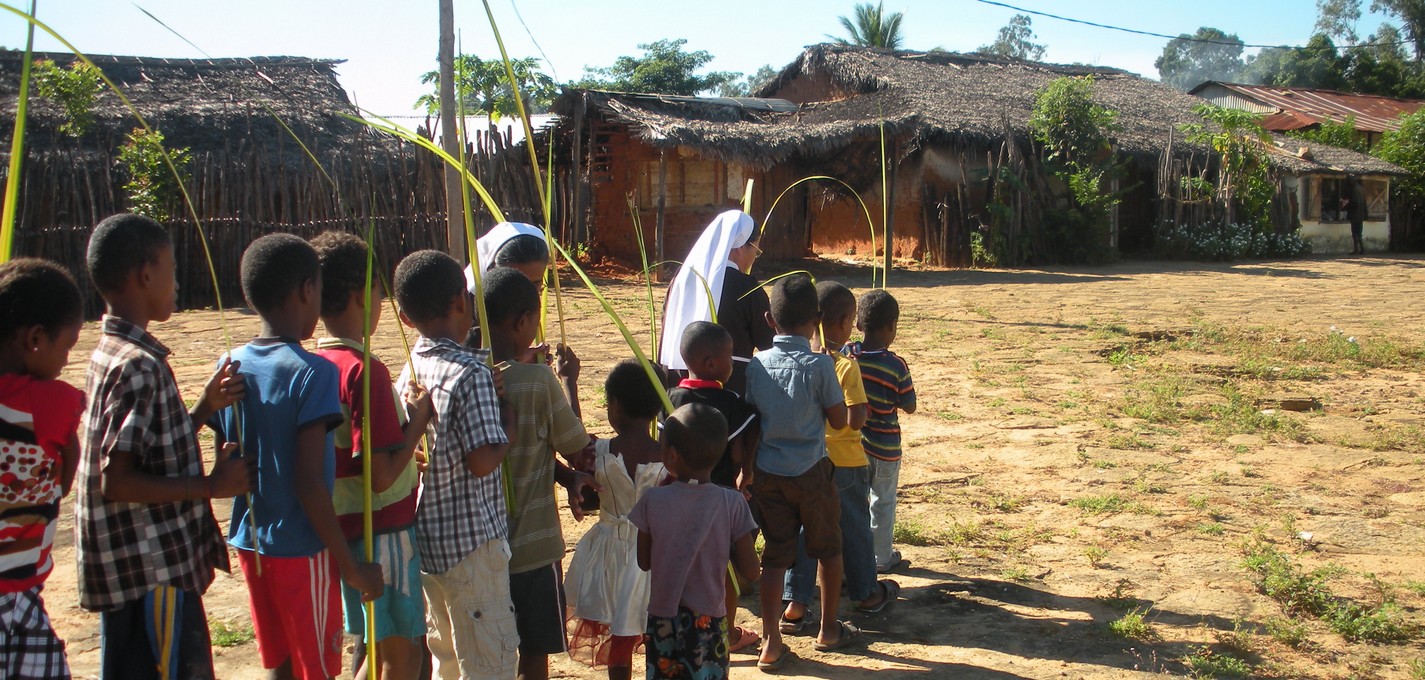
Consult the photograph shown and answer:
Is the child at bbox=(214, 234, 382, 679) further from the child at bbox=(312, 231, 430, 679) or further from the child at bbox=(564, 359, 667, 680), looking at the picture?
the child at bbox=(564, 359, 667, 680)

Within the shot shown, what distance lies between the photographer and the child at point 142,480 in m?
1.89

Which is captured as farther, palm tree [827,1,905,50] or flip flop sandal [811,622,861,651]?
palm tree [827,1,905,50]

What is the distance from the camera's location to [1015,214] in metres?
18.6

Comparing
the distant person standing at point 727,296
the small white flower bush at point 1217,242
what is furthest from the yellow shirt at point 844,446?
the small white flower bush at point 1217,242

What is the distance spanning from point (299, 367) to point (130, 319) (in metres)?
0.32

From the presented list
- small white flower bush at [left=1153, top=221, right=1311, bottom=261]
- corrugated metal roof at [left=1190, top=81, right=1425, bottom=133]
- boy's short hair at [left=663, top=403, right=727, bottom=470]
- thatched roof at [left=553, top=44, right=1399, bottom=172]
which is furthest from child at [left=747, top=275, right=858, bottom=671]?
corrugated metal roof at [left=1190, top=81, right=1425, bottom=133]

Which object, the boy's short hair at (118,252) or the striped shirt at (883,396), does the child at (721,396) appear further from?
the boy's short hair at (118,252)

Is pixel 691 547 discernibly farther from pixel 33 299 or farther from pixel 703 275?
pixel 33 299

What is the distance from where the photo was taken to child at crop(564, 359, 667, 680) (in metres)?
2.63

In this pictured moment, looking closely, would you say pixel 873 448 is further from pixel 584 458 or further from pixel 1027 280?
pixel 1027 280

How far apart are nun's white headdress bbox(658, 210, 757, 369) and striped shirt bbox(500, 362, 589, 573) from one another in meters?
0.99

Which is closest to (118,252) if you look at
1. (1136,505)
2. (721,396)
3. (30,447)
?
(30,447)

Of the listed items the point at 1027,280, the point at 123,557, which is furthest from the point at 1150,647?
the point at 1027,280

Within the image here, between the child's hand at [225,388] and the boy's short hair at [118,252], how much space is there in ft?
0.82
